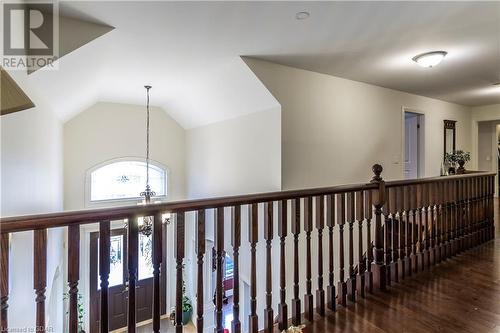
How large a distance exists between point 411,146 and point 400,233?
181 inches

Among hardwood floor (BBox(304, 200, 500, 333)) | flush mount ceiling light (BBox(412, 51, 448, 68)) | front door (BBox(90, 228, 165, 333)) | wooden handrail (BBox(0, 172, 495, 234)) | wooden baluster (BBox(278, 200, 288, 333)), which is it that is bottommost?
front door (BBox(90, 228, 165, 333))

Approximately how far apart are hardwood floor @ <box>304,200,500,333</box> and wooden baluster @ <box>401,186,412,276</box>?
0.11 meters

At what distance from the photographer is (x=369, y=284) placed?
7.73 ft

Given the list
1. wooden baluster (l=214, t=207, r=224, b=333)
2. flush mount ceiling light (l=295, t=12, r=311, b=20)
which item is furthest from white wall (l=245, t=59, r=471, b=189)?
wooden baluster (l=214, t=207, r=224, b=333)

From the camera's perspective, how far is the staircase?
4.27 feet

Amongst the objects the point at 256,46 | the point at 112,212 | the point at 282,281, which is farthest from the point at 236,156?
the point at 112,212

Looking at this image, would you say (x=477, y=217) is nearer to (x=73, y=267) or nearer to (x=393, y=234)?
(x=393, y=234)

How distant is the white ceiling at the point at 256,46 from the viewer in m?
2.43

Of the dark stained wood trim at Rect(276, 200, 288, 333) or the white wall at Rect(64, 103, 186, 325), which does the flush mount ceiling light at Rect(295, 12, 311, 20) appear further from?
the white wall at Rect(64, 103, 186, 325)

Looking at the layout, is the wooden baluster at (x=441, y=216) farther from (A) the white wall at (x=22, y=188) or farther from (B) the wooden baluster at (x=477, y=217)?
(A) the white wall at (x=22, y=188)

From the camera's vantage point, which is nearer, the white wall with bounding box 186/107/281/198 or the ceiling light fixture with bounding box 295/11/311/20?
the ceiling light fixture with bounding box 295/11/311/20

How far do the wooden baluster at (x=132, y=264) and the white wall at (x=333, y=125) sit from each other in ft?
9.01

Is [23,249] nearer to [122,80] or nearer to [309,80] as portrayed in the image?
[122,80]

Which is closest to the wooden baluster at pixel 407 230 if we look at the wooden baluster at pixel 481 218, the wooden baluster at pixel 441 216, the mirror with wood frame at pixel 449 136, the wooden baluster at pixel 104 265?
Result: the wooden baluster at pixel 441 216
